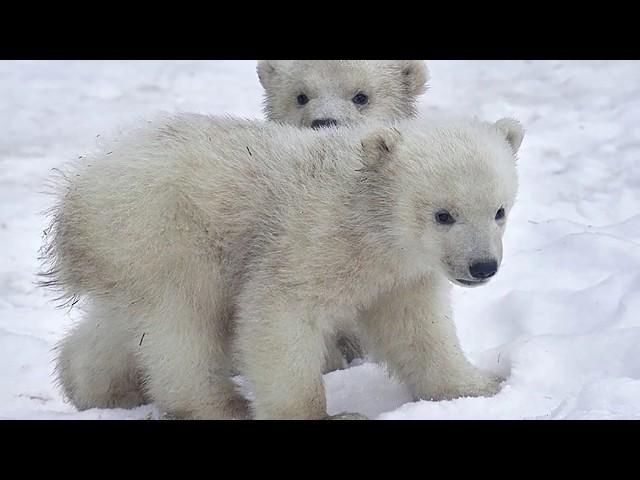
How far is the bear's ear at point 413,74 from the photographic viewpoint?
8.30m

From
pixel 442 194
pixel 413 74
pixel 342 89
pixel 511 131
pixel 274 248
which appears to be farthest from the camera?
pixel 413 74

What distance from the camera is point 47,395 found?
7.21m

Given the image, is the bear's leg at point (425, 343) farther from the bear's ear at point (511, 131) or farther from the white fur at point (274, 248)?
the bear's ear at point (511, 131)

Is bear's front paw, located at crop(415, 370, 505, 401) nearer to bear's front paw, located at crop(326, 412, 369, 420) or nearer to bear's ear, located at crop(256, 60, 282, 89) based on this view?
bear's front paw, located at crop(326, 412, 369, 420)

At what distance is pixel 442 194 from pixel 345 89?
2.75 meters

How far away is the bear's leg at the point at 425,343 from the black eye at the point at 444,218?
1.99 ft

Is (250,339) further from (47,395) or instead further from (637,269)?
(637,269)

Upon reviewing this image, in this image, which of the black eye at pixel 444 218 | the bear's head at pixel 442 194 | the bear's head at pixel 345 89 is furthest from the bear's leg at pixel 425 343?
the bear's head at pixel 345 89

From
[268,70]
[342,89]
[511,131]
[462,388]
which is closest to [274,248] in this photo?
[462,388]

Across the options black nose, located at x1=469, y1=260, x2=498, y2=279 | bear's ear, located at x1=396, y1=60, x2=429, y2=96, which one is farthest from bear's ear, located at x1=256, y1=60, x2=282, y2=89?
black nose, located at x1=469, y1=260, x2=498, y2=279

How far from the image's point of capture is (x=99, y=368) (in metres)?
6.37

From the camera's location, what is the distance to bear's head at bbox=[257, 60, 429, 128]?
7.96m

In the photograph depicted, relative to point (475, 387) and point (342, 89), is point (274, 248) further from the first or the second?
point (342, 89)

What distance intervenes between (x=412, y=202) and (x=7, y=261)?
449 centimetres
